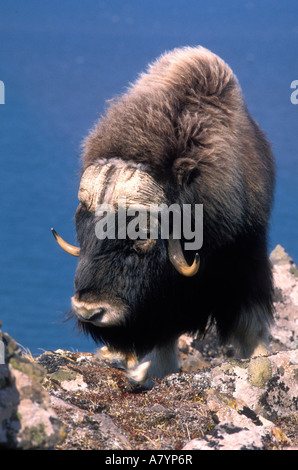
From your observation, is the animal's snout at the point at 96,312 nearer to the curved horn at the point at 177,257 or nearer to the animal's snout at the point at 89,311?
the animal's snout at the point at 89,311

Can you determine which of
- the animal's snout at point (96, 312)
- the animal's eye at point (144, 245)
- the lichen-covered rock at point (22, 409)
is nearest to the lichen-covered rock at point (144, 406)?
the lichen-covered rock at point (22, 409)

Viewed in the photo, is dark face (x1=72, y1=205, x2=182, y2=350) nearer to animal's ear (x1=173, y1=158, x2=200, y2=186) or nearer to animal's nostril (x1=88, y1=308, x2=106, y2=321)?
animal's nostril (x1=88, y1=308, x2=106, y2=321)

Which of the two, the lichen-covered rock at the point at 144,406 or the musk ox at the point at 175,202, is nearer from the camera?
the lichen-covered rock at the point at 144,406

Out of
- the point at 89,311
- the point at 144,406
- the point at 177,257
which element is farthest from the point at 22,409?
the point at 177,257

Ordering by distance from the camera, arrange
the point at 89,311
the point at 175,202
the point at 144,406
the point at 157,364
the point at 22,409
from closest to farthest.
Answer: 1. the point at 22,409
2. the point at 144,406
3. the point at 89,311
4. the point at 175,202
5. the point at 157,364

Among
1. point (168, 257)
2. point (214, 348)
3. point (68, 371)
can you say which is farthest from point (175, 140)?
point (214, 348)

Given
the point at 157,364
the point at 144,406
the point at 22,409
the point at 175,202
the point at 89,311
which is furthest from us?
the point at 157,364

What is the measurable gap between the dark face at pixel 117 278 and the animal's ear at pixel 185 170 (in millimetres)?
337

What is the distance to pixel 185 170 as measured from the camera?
10.6 feet

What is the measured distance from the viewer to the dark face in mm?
3143

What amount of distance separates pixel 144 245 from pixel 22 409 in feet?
4.66

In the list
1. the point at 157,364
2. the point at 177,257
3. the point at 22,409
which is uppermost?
the point at 177,257

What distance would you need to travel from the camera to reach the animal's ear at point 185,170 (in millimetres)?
3203

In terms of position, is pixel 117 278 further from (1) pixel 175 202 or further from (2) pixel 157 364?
(2) pixel 157 364
